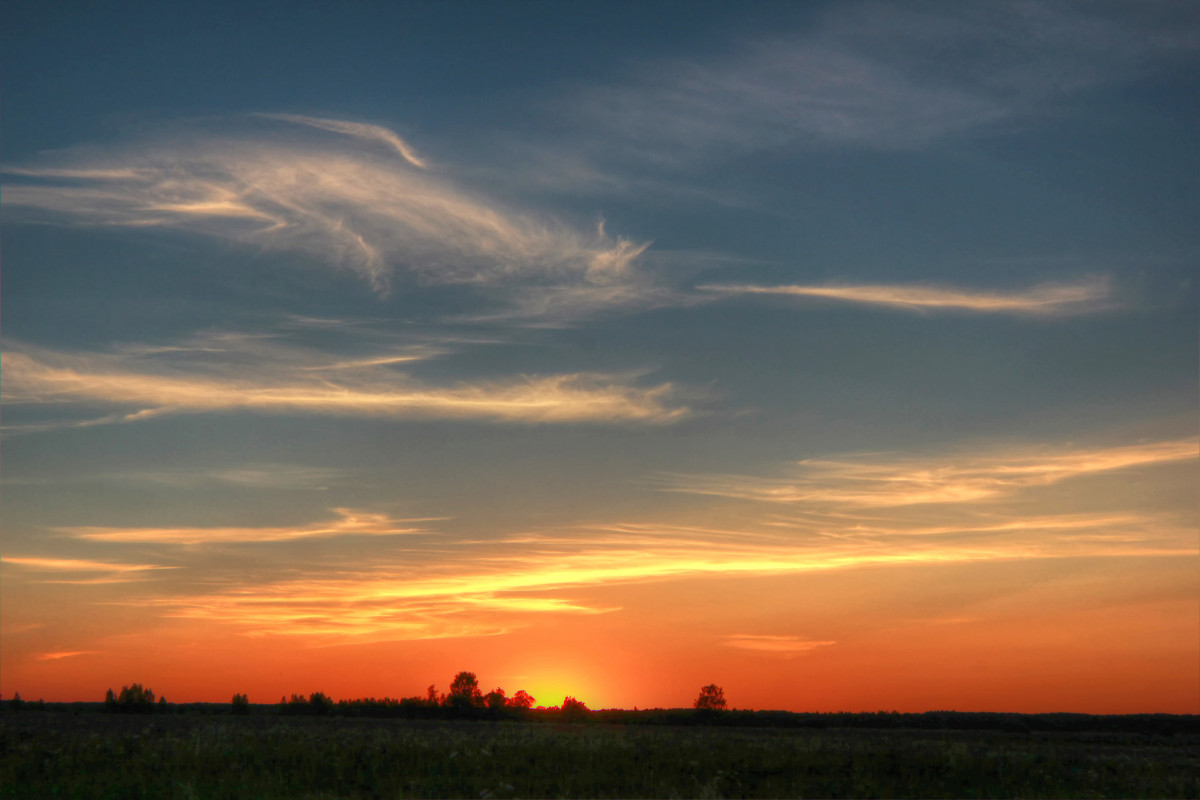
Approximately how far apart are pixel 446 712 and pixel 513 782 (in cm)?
6542

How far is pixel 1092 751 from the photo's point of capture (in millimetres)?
51031

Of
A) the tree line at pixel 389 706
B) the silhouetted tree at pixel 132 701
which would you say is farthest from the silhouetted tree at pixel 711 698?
the silhouetted tree at pixel 132 701

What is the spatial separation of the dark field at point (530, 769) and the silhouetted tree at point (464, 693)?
6184cm

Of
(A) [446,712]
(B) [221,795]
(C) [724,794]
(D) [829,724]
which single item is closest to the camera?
(B) [221,795]

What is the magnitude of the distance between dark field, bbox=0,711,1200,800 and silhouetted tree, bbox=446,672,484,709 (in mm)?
61839

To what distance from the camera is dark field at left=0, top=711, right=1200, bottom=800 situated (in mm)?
32250

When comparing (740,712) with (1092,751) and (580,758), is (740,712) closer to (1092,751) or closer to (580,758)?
(1092,751)

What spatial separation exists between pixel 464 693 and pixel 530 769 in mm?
86492

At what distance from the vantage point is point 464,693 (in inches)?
4668

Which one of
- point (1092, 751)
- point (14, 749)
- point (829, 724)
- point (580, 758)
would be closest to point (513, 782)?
point (580, 758)

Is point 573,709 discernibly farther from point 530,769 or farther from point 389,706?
point 530,769

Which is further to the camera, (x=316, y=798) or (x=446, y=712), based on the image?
(x=446, y=712)

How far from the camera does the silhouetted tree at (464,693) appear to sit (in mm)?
105875

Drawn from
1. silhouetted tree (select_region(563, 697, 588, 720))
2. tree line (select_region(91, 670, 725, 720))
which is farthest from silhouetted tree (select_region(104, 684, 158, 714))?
silhouetted tree (select_region(563, 697, 588, 720))
